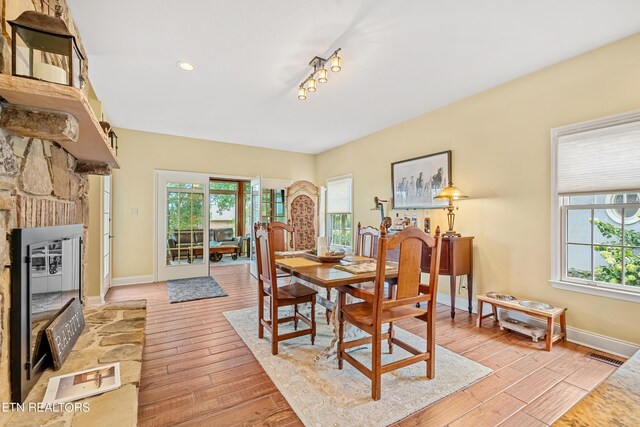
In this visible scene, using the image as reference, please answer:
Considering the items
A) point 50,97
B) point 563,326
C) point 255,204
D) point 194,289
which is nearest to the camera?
point 50,97

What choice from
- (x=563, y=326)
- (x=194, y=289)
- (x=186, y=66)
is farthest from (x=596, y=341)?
(x=194, y=289)

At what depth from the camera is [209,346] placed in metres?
2.62

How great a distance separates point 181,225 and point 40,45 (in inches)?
178

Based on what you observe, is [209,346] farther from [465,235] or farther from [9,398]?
[465,235]

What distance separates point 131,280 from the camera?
5.00 m

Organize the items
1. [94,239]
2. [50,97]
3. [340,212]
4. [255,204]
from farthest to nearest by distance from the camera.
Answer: [340,212], [255,204], [94,239], [50,97]

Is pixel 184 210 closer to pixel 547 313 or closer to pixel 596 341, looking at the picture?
pixel 547 313

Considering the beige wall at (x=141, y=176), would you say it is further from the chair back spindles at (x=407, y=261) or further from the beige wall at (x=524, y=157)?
the chair back spindles at (x=407, y=261)

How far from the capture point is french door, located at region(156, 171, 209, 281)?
17.2 ft

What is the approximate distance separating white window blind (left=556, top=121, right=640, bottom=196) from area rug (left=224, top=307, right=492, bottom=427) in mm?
1902

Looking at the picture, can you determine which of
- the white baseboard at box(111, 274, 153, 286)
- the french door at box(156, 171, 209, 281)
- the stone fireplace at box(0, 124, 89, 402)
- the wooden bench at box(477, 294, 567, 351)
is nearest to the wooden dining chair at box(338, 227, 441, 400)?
the wooden bench at box(477, 294, 567, 351)

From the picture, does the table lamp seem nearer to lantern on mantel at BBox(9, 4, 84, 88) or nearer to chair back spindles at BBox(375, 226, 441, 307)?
chair back spindles at BBox(375, 226, 441, 307)

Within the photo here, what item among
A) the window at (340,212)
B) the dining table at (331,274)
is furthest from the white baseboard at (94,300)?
the window at (340,212)

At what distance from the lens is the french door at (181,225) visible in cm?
525
